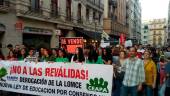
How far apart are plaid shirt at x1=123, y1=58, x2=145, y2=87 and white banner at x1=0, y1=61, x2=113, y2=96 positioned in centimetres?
62

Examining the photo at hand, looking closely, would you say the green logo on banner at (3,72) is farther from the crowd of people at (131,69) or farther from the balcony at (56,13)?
the balcony at (56,13)

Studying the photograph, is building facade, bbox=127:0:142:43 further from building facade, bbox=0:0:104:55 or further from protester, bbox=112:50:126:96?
protester, bbox=112:50:126:96

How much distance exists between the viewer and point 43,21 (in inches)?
1023

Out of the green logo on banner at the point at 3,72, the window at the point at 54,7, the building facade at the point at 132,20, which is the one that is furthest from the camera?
the building facade at the point at 132,20

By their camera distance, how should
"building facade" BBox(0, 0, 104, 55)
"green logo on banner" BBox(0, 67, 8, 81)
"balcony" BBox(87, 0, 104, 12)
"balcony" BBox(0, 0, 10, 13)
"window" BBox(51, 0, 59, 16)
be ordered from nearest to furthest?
"green logo on banner" BBox(0, 67, 8, 81)
"balcony" BBox(0, 0, 10, 13)
"building facade" BBox(0, 0, 104, 55)
"window" BBox(51, 0, 59, 16)
"balcony" BBox(87, 0, 104, 12)

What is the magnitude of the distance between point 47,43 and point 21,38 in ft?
18.1

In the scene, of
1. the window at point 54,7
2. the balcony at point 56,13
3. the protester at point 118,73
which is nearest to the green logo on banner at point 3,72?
the protester at point 118,73

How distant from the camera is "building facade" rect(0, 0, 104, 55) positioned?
21234 millimetres

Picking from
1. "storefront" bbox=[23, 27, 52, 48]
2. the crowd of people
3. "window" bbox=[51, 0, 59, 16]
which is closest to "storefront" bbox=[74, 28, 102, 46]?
"window" bbox=[51, 0, 59, 16]

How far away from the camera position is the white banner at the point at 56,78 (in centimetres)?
988

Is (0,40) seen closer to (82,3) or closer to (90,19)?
(82,3)

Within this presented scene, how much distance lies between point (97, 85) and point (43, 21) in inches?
656

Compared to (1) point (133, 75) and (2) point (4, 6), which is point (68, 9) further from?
(1) point (133, 75)

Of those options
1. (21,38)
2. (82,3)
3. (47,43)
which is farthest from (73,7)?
(21,38)
